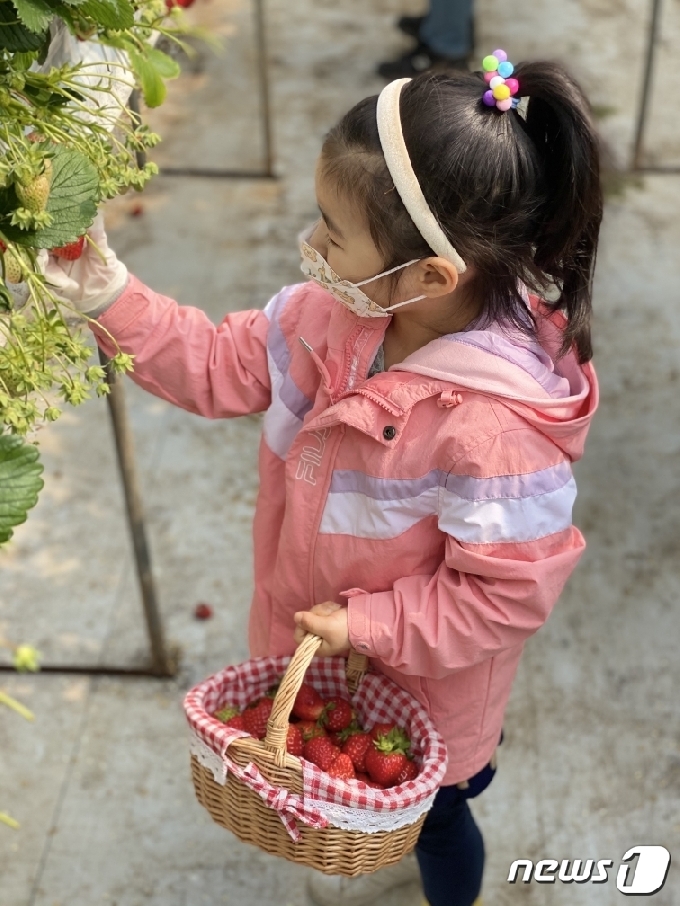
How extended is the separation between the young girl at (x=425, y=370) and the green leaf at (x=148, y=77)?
179 millimetres

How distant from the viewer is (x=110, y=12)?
1089 mm

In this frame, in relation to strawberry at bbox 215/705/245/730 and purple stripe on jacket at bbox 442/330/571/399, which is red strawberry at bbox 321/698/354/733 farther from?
purple stripe on jacket at bbox 442/330/571/399

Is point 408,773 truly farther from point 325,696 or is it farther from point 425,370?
point 425,370

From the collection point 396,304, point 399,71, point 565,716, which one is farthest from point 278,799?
point 399,71

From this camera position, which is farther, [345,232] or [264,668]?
[264,668]

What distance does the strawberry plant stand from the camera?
101 cm

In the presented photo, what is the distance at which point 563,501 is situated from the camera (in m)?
1.38

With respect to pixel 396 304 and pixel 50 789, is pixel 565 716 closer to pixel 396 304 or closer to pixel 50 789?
pixel 50 789

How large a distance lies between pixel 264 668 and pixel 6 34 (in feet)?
2.88

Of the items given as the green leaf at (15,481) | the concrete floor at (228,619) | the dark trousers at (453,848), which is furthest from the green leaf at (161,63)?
the concrete floor at (228,619)

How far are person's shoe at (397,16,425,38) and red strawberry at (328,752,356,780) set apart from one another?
3878 mm

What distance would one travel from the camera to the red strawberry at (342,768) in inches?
55.9

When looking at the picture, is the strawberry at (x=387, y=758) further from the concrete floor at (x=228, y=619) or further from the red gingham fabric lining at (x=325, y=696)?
the concrete floor at (x=228, y=619)

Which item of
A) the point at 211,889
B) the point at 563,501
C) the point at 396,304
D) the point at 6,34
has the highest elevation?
the point at 6,34
